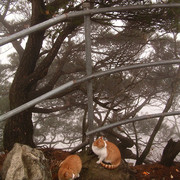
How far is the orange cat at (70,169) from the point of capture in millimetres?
1410

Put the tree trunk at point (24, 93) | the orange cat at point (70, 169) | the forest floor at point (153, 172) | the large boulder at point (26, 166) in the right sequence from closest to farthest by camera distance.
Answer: the large boulder at point (26, 166) < the orange cat at point (70, 169) < the forest floor at point (153, 172) < the tree trunk at point (24, 93)

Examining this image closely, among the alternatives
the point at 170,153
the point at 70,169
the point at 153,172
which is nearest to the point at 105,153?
the point at 70,169

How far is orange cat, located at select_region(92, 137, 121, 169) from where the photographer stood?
163 cm

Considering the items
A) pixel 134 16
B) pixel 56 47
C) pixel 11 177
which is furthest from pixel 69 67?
pixel 11 177

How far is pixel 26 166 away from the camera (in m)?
1.19

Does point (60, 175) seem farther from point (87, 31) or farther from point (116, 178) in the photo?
point (87, 31)

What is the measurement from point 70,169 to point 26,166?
402 mm

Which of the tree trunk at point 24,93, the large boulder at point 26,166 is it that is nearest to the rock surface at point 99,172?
the large boulder at point 26,166

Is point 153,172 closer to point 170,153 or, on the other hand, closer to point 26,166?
point 170,153

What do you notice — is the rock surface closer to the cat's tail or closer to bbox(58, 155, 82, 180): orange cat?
the cat's tail

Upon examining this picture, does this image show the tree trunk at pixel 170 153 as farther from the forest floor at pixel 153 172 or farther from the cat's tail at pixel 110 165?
the cat's tail at pixel 110 165

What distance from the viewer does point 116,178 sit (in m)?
1.56

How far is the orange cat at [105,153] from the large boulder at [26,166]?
50 centimetres

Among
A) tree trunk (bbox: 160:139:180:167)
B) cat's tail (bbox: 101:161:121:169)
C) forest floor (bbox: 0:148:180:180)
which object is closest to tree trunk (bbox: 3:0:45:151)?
forest floor (bbox: 0:148:180:180)
